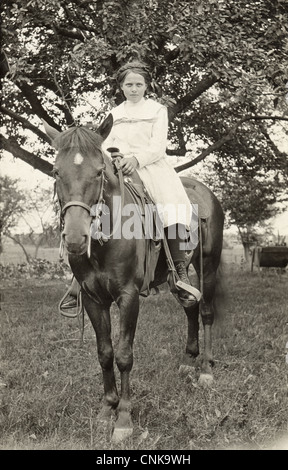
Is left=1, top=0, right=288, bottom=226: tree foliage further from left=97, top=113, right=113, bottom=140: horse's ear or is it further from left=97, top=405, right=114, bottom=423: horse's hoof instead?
left=97, top=405, right=114, bottom=423: horse's hoof

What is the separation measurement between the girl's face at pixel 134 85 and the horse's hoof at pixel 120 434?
278cm

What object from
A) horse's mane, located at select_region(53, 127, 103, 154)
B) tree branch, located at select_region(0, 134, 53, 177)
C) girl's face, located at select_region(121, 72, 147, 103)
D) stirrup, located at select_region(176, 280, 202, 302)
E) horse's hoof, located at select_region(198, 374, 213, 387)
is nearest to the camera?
horse's mane, located at select_region(53, 127, 103, 154)

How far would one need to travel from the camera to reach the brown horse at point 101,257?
3240 millimetres

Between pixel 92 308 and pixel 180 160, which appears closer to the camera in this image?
pixel 92 308

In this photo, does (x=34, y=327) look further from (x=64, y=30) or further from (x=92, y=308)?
(x=64, y=30)

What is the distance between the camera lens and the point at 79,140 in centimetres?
333

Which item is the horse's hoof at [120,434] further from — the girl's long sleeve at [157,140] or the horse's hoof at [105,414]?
the girl's long sleeve at [157,140]

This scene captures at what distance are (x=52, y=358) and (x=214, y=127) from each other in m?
5.50

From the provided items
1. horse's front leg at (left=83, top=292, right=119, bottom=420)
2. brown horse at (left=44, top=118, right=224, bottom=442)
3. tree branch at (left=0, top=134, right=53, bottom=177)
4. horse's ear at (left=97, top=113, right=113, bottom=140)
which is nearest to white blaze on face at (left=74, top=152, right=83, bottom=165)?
brown horse at (left=44, top=118, right=224, bottom=442)

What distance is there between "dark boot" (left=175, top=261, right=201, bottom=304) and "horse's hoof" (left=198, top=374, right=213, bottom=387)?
883mm

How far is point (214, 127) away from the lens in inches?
362

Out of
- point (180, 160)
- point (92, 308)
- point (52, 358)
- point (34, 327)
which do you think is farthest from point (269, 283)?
point (92, 308)

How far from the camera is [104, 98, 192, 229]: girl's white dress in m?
4.33

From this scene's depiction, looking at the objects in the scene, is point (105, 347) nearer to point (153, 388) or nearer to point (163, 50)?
point (153, 388)
